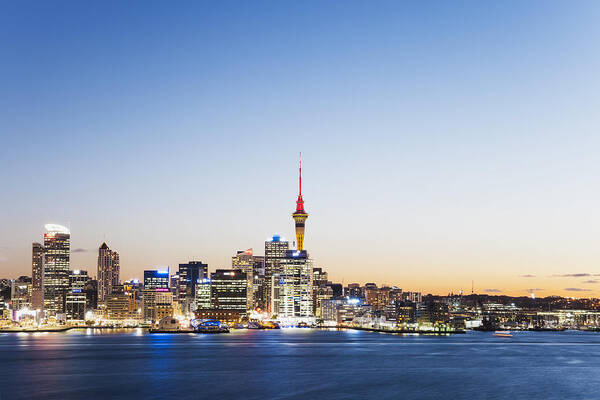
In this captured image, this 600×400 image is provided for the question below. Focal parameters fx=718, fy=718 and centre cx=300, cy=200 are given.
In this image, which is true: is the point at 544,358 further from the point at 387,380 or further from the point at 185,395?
the point at 185,395

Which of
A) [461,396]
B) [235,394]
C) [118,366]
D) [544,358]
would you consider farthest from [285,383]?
[544,358]

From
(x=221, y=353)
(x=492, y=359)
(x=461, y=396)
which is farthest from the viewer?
(x=221, y=353)

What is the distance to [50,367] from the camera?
91438 millimetres

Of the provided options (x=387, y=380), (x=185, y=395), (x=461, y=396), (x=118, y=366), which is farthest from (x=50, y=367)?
(x=461, y=396)

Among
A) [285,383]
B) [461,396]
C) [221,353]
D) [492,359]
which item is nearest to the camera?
[461,396]

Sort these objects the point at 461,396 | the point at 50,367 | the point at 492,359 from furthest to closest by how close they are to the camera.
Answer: the point at 492,359 < the point at 50,367 < the point at 461,396

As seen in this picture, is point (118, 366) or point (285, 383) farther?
point (118, 366)

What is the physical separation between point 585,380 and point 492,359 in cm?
3102

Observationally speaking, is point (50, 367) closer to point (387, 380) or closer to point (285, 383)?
point (285, 383)

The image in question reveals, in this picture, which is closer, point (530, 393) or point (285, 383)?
point (530, 393)

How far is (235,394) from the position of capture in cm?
6600

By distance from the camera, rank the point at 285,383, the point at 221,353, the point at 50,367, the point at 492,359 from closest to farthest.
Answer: the point at 285,383
the point at 50,367
the point at 492,359
the point at 221,353

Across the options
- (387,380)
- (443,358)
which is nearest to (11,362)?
(387,380)

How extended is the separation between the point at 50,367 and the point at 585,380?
64527mm
